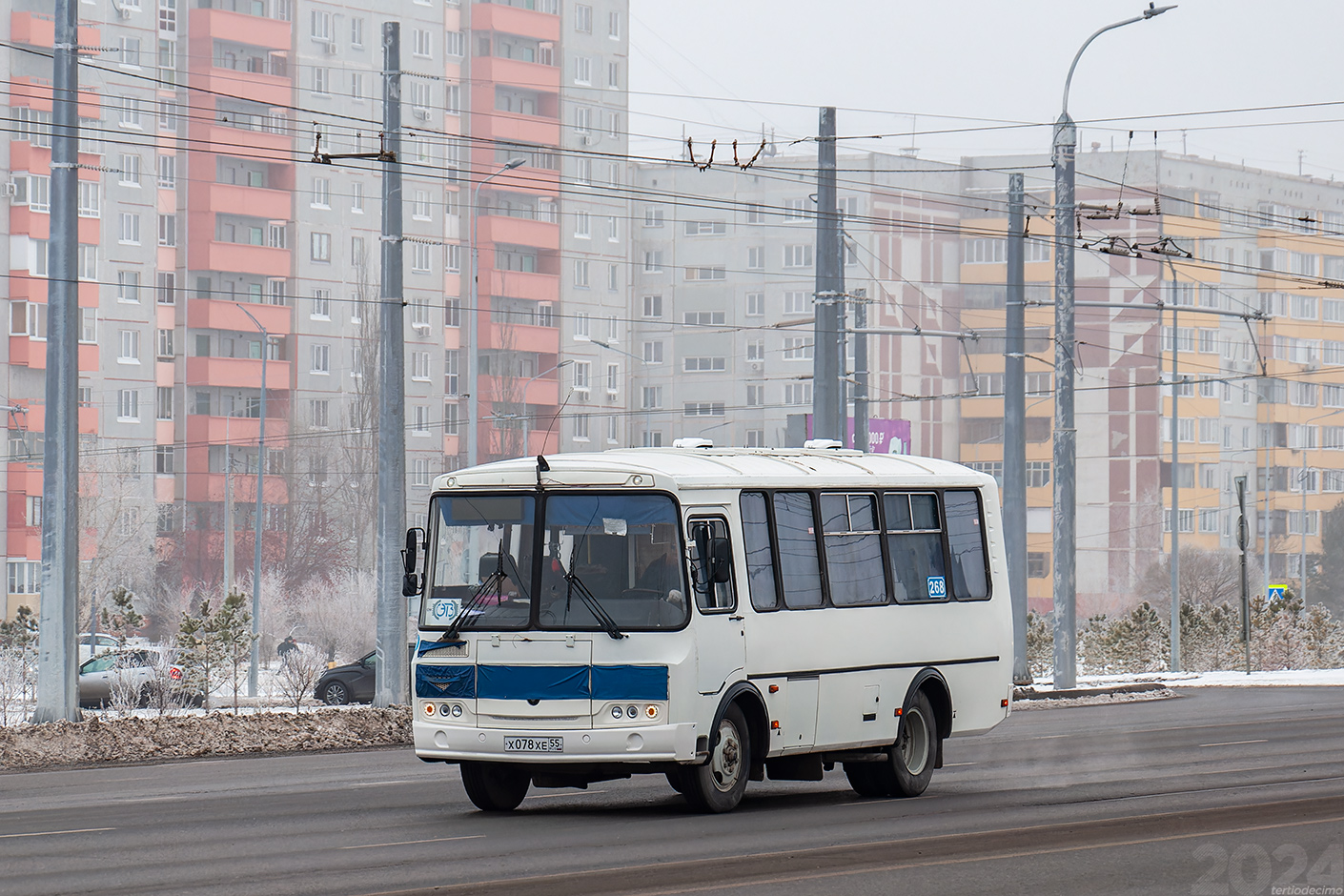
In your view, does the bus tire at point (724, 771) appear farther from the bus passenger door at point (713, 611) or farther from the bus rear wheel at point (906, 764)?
the bus rear wheel at point (906, 764)

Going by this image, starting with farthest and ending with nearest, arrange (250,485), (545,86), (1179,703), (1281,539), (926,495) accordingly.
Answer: (1281,539) < (545,86) < (250,485) < (1179,703) < (926,495)

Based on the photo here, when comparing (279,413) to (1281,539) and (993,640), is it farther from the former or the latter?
(993,640)

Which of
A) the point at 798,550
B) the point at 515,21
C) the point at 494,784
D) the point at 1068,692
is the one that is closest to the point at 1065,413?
the point at 1068,692

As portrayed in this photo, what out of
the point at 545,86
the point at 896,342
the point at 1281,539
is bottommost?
the point at 1281,539

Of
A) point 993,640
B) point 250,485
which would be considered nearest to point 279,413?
point 250,485

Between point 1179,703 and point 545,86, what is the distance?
71961 millimetres

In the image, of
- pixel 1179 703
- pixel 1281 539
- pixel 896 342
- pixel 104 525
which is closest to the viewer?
pixel 1179 703

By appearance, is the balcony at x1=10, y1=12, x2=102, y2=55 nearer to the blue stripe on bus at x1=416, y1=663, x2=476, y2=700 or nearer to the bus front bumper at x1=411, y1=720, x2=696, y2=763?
the blue stripe on bus at x1=416, y1=663, x2=476, y2=700

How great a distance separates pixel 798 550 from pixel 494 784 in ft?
9.86

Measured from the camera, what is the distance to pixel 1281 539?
125 m

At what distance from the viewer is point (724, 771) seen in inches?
579

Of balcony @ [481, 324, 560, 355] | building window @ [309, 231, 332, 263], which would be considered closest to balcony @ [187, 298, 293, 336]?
building window @ [309, 231, 332, 263]

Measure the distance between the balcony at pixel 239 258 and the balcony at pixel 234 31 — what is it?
8.35 meters

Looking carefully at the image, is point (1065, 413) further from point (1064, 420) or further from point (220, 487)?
point (220, 487)
